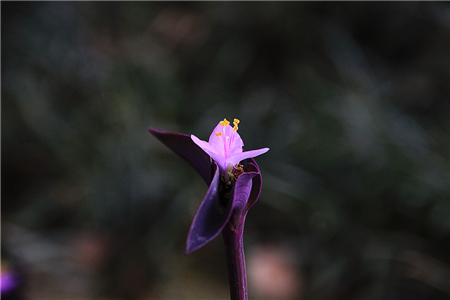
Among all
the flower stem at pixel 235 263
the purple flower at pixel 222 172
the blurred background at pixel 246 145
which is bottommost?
the flower stem at pixel 235 263

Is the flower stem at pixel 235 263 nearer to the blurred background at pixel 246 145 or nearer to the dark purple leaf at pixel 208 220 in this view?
the dark purple leaf at pixel 208 220

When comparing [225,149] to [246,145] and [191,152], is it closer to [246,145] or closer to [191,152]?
[191,152]

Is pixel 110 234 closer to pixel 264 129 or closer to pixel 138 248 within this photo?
pixel 138 248

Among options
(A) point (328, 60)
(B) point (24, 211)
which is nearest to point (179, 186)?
(B) point (24, 211)

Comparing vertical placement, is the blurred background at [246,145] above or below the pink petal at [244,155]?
above

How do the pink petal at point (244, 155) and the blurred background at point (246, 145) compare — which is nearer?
the pink petal at point (244, 155)

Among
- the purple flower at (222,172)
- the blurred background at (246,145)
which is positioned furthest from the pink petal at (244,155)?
the blurred background at (246,145)

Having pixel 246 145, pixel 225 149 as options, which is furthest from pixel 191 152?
pixel 246 145
